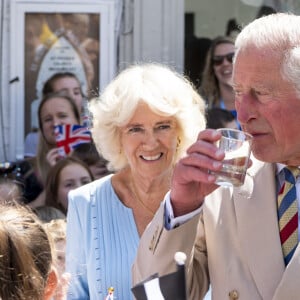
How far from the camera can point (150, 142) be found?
10.8 ft

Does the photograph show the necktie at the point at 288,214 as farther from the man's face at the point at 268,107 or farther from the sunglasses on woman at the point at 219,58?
the sunglasses on woman at the point at 219,58

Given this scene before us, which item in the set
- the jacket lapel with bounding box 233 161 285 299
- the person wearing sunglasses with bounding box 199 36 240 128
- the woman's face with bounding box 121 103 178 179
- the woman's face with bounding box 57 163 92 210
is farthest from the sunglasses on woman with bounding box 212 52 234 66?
the jacket lapel with bounding box 233 161 285 299

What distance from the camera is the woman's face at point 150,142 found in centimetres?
332

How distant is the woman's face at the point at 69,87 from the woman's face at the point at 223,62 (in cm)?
97

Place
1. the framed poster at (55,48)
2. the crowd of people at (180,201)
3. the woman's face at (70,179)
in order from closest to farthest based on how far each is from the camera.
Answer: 1. the crowd of people at (180,201)
2. the woman's face at (70,179)
3. the framed poster at (55,48)

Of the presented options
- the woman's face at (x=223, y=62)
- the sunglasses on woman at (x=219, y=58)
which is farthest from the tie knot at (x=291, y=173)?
the sunglasses on woman at (x=219, y=58)

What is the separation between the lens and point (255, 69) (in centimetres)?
223

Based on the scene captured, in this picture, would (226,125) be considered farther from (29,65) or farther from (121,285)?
(121,285)

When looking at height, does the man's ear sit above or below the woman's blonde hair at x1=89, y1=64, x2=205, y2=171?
below

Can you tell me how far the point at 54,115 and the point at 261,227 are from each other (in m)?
3.67

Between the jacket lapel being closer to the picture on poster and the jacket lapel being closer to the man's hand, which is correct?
the man's hand

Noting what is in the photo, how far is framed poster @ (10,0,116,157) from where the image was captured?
593 centimetres

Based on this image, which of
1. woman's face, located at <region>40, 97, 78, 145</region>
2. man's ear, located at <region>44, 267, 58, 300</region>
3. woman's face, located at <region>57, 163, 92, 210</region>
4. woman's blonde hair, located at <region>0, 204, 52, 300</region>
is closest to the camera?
woman's blonde hair, located at <region>0, 204, 52, 300</region>

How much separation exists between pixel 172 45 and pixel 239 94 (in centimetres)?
396
